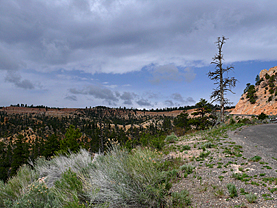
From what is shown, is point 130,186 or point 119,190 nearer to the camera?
point 119,190

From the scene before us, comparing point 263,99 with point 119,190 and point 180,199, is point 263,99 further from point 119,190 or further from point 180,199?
point 119,190

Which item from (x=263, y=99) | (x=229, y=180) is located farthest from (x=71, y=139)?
(x=263, y=99)

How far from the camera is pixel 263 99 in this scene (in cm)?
3684

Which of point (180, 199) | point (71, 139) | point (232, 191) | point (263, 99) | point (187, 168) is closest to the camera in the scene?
point (232, 191)

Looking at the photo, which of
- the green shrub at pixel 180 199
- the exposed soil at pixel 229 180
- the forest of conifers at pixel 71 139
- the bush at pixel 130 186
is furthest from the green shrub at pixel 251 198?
the forest of conifers at pixel 71 139

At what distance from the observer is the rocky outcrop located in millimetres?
33188

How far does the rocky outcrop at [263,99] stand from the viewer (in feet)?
109

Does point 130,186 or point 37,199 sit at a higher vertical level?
point 130,186

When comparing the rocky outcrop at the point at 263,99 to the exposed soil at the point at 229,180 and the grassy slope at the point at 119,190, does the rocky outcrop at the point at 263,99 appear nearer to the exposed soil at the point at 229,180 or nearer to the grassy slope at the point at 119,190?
the exposed soil at the point at 229,180

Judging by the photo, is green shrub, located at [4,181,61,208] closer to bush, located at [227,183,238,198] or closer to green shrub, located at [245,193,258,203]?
bush, located at [227,183,238,198]

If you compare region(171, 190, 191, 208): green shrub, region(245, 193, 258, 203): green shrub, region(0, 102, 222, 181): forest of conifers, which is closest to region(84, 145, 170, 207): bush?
region(171, 190, 191, 208): green shrub

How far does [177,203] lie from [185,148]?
→ 5.15m

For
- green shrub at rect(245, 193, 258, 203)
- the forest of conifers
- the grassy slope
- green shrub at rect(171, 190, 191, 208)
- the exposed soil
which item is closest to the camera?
green shrub at rect(245, 193, 258, 203)

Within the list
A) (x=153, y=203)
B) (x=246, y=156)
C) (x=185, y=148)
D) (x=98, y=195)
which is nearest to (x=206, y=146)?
(x=185, y=148)
